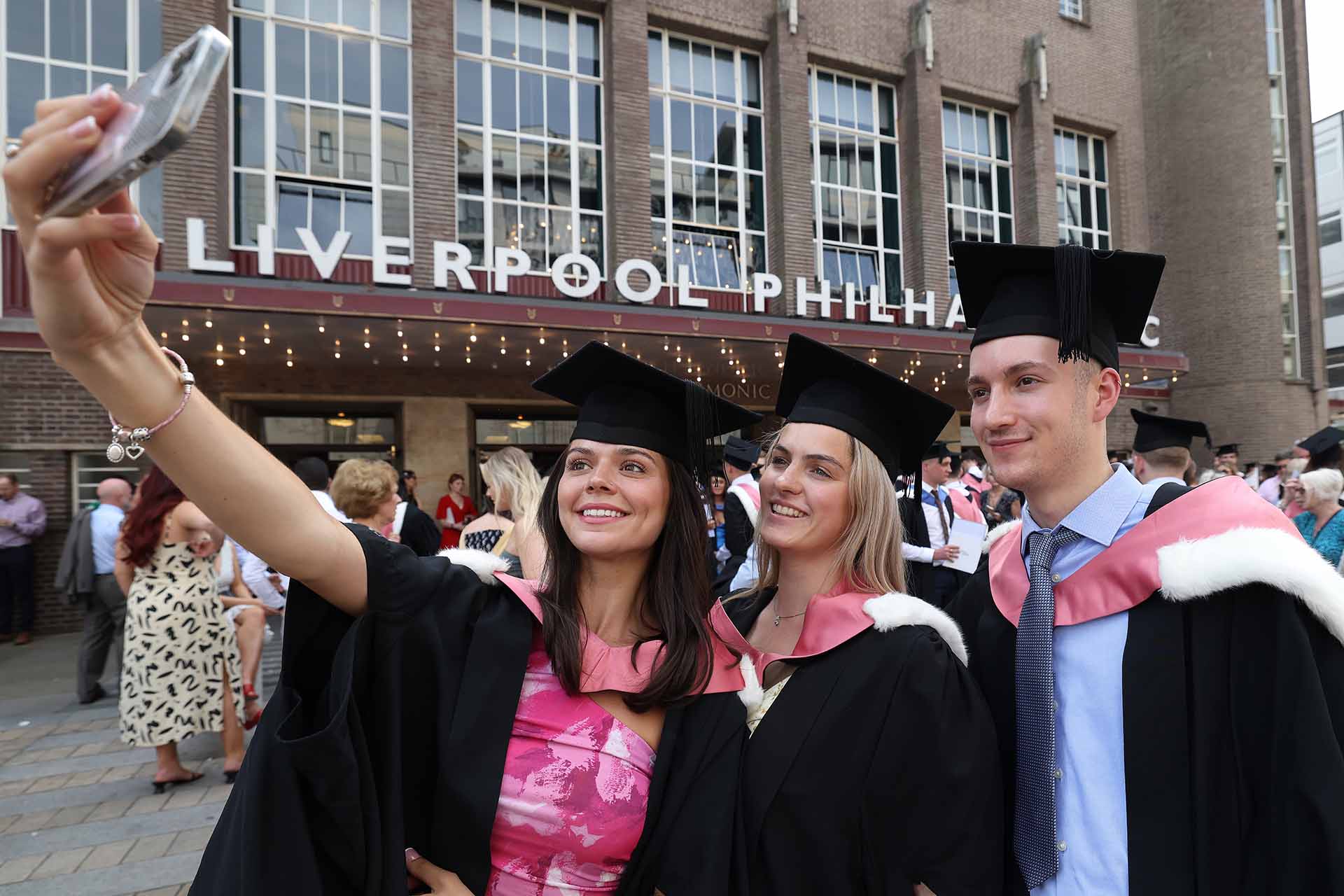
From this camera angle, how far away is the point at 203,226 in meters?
9.99

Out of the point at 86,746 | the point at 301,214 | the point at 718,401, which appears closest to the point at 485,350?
the point at 301,214

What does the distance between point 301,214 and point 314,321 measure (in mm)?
3121

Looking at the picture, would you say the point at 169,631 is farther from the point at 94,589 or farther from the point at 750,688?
the point at 750,688

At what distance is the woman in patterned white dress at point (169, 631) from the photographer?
4.47 metres

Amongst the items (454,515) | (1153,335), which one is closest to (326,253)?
(454,515)

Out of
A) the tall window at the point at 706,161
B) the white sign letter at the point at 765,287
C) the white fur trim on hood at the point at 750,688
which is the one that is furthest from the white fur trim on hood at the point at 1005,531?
the tall window at the point at 706,161

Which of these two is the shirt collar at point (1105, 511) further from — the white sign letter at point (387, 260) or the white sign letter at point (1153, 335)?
the white sign letter at point (1153, 335)

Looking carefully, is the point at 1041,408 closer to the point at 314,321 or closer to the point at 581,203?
the point at 314,321

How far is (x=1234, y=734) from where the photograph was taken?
58.9 inches

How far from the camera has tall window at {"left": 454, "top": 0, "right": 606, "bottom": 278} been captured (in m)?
12.8

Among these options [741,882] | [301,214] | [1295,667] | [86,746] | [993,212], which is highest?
[993,212]

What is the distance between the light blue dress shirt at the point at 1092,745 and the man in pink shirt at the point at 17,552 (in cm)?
1097

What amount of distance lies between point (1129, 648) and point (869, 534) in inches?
27.9

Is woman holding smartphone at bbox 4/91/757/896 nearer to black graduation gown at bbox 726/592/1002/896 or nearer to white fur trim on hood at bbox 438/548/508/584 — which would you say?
white fur trim on hood at bbox 438/548/508/584
